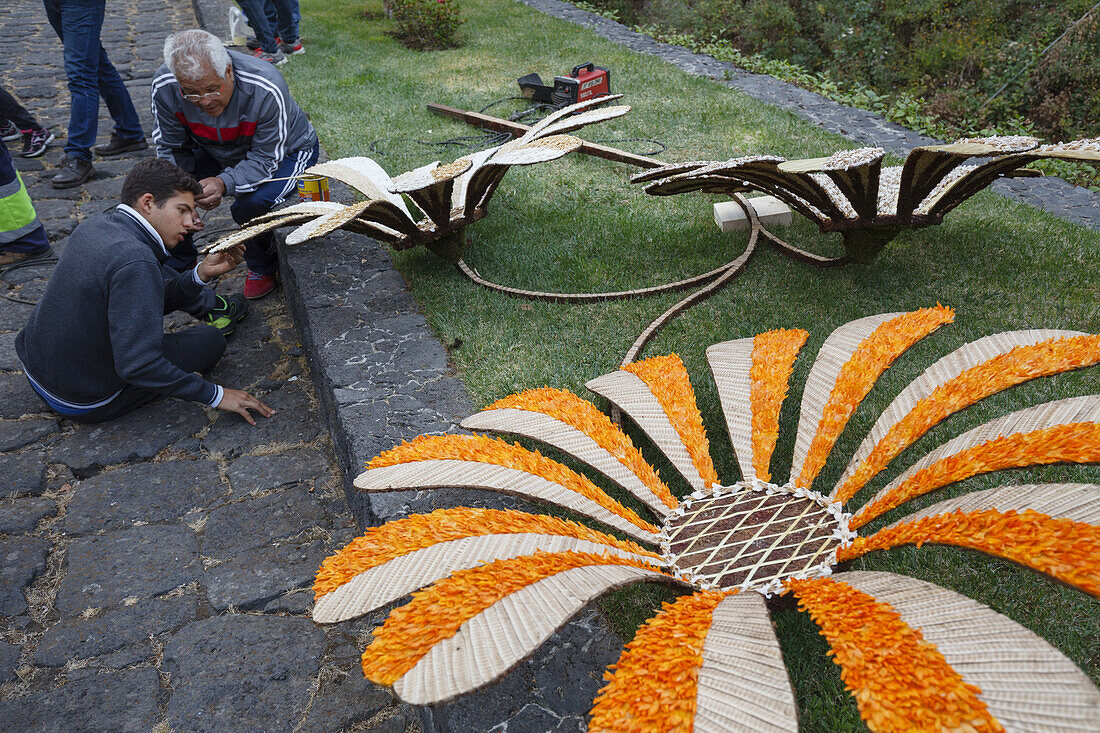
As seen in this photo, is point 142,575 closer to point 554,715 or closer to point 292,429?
point 292,429

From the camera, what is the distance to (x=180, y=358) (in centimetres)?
304

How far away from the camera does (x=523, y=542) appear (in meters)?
1.36

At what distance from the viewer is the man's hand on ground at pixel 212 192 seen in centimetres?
347

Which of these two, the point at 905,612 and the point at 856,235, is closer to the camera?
the point at 905,612

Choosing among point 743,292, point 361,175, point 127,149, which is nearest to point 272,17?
point 127,149

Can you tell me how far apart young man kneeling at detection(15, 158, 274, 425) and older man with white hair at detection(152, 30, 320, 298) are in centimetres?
59

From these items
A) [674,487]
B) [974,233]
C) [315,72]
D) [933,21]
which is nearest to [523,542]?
[674,487]

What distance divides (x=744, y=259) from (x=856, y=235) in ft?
1.59

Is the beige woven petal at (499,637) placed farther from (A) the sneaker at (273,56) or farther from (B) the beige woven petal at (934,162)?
(A) the sneaker at (273,56)

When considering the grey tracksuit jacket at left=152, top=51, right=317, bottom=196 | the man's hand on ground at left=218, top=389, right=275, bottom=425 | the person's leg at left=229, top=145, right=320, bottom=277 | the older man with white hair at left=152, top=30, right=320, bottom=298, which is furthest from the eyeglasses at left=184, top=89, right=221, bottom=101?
the man's hand on ground at left=218, top=389, right=275, bottom=425

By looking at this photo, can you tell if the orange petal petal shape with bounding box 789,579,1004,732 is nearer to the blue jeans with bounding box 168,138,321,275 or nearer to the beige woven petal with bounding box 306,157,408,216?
the beige woven petal with bounding box 306,157,408,216

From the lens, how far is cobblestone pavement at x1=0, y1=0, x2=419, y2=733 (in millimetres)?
1889

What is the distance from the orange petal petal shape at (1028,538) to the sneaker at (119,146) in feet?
21.3

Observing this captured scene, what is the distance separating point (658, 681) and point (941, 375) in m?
1.10
